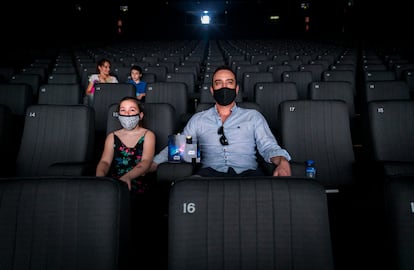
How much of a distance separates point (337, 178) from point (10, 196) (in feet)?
8.27

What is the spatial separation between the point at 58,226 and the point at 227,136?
168 cm

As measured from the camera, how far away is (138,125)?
3.18 meters

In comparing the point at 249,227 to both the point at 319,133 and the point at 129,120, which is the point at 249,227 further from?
the point at 319,133

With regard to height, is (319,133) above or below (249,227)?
above

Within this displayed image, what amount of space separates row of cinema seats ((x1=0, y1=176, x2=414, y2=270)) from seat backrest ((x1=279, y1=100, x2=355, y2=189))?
1766 millimetres

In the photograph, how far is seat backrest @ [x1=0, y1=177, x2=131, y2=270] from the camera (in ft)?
4.59

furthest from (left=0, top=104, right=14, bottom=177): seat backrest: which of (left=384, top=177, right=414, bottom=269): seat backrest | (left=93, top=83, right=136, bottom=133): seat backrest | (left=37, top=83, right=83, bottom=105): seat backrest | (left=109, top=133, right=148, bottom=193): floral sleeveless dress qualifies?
(left=384, top=177, right=414, bottom=269): seat backrest

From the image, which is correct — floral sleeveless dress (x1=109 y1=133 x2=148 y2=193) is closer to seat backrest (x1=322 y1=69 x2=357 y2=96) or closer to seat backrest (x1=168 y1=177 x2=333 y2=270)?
seat backrest (x1=168 y1=177 x2=333 y2=270)

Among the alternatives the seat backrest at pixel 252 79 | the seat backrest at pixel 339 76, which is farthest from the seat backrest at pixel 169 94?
the seat backrest at pixel 339 76

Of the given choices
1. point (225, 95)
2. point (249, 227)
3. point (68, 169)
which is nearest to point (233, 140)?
point (225, 95)

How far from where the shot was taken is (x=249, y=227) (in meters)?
1.44

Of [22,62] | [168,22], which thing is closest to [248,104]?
[22,62]

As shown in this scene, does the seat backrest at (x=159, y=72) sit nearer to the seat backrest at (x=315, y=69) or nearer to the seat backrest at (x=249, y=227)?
the seat backrest at (x=315, y=69)

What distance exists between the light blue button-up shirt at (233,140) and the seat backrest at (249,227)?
133cm
